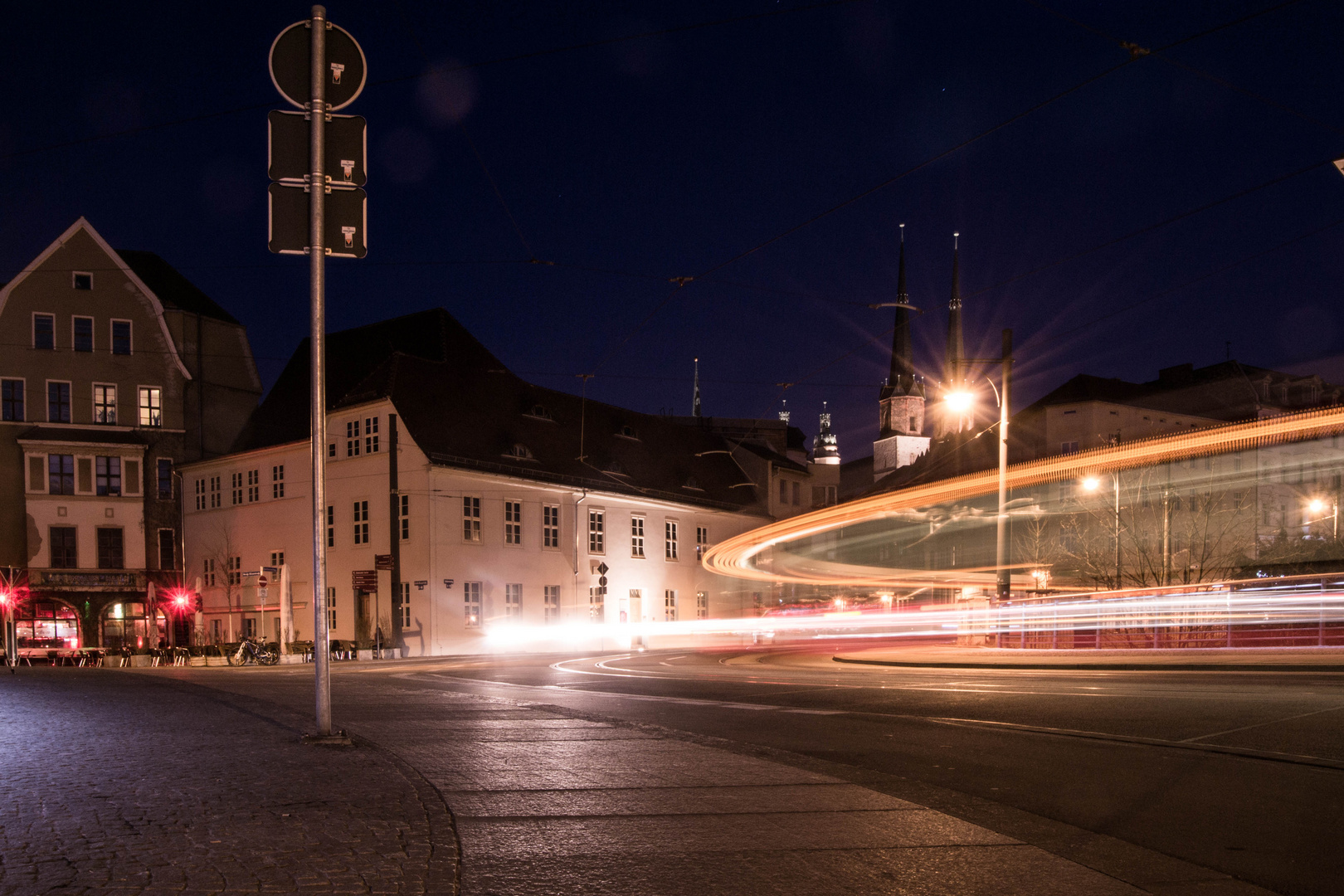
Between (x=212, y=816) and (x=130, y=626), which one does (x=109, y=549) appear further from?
(x=212, y=816)

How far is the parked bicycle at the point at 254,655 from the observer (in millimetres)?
38094

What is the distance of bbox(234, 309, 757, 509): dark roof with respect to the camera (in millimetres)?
45844

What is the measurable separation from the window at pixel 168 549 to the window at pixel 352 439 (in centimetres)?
1326

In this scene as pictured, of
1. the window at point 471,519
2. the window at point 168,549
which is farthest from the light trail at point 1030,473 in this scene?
the window at point 168,549

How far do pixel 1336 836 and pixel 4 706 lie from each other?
48.9 ft

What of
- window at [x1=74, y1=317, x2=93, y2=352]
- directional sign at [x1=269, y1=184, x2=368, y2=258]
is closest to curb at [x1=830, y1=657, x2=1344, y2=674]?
directional sign at [x1=269, y1=184, x2=368, y2=258]

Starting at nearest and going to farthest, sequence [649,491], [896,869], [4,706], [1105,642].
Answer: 1. [896,869]
2. [4,706]
3. [1105,642]
4. [649,491]

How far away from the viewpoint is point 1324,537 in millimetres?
50156

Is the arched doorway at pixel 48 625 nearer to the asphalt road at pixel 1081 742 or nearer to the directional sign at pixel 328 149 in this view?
the asphalt road at pixel 1081 742

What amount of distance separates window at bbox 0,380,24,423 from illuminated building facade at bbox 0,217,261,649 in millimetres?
52

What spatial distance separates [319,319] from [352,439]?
3752 cm

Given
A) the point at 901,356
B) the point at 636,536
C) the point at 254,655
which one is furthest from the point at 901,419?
the point at 254,655

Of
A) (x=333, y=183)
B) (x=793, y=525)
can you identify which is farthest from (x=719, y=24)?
(x=793, y=525)

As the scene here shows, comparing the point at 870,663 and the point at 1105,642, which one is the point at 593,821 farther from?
the point at 1105,642
